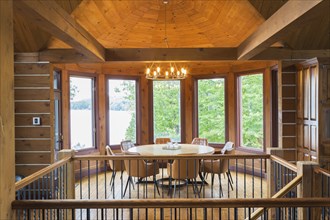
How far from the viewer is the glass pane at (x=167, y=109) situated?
769 centimetres

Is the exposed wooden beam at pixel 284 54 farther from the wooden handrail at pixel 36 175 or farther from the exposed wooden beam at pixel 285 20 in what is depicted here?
the wooden handrail at pixel 36 175

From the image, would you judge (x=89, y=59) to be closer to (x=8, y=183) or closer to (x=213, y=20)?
(x=213, y=20)

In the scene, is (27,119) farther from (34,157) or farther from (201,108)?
(201,108)

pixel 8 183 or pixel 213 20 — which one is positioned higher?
pixel 213 20

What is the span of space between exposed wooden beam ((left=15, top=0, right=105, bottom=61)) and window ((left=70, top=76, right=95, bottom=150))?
7.94ft

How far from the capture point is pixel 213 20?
5.56 meters

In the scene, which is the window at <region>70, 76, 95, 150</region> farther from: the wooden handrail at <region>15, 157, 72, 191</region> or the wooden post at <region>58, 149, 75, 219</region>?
the wooden handrail at <region>15, 157, 72, 191</region>

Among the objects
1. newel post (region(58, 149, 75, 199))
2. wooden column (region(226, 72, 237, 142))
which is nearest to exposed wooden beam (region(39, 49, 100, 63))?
newel post (region(58, 149, 75, 199))

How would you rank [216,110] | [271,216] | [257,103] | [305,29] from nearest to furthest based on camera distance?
[271,216] < [305,29] < [257,103] < [216,110]

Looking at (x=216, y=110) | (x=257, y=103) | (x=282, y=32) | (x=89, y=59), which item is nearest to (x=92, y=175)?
(x=89, y=59)

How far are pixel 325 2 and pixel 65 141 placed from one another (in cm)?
540

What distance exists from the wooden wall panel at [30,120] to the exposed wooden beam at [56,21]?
1331mm

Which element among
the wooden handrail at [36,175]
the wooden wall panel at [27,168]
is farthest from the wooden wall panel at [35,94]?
the wooden handrail at [36,175]

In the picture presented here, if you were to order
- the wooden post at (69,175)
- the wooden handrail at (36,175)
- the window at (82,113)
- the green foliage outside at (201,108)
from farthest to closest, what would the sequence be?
the green foliage outside at (201,108) < the window at (82,113) < the wooden post at (69,175) < the wooden handrail at (36,175)
